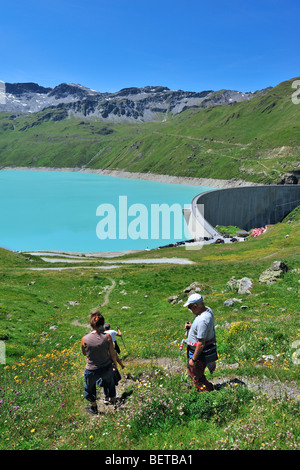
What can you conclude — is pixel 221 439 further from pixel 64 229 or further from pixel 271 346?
pixel 64 229

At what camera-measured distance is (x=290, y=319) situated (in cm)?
1194

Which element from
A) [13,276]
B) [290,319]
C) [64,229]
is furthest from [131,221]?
[290,319]

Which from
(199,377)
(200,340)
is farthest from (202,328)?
(199,377)

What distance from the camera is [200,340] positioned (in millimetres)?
6578

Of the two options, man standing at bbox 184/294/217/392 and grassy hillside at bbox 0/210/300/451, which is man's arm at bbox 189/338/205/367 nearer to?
man standing at bbox 184/294/217/392

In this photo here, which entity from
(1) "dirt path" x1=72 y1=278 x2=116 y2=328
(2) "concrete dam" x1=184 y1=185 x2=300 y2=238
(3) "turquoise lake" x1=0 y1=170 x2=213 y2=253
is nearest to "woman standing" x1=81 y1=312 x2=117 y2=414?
(1) "dirt path" x1=72 y1=278 x2=116 y2=328

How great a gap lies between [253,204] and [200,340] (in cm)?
11113

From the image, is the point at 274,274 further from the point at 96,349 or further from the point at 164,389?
the point at 96,349

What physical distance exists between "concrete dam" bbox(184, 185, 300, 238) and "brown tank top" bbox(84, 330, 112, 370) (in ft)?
326

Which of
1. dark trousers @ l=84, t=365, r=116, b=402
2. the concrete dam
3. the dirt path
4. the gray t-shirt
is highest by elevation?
the concrete dam

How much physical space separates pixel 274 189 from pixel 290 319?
108 meters

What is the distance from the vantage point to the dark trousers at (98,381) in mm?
7172

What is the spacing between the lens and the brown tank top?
7.02 metres

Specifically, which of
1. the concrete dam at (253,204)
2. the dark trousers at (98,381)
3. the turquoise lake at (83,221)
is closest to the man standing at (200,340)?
the dark trousers at (98,381)
